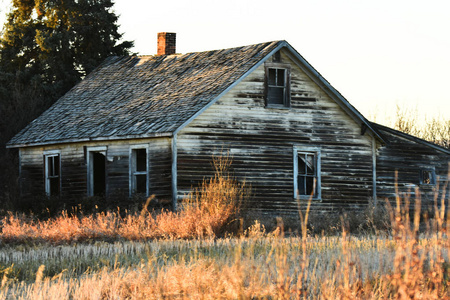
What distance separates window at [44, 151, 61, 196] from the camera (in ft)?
90.8

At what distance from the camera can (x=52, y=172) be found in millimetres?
28156

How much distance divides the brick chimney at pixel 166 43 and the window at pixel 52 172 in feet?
21.8

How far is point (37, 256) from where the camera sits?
13.4m

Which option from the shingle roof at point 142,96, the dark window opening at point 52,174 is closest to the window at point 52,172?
the dark window opening at point 52,174

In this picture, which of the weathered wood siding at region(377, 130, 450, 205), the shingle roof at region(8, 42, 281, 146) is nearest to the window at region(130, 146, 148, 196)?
the shingle roof at region(8, 42, 281, 146)

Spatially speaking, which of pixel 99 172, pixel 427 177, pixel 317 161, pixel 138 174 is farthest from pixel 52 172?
pixel 427 177

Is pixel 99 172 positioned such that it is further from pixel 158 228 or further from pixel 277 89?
pixel 158 228

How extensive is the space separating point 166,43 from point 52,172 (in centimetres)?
732

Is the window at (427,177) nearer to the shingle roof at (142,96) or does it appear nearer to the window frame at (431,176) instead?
the window frame at (431,176)

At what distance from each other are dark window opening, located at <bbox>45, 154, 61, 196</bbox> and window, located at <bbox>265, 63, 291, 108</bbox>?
8471 mm

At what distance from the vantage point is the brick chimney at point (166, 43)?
31.4m

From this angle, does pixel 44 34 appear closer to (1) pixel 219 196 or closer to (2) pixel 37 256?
(1) pixel 219 196

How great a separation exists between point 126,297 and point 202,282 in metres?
0.95

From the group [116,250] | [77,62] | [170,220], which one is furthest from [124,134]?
[77,62]
